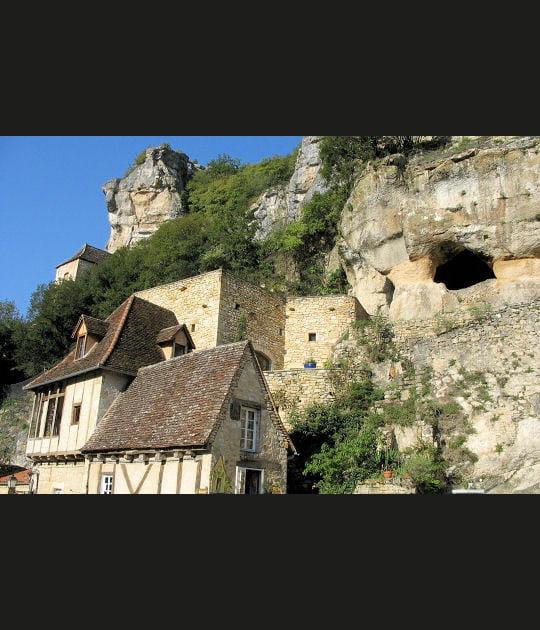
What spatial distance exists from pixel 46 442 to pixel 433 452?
9929mm

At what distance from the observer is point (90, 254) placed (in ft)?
146

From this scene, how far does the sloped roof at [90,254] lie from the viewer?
43938mm

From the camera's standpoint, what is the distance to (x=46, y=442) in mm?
15609

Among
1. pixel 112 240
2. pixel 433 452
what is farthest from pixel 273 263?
pixel 112 240

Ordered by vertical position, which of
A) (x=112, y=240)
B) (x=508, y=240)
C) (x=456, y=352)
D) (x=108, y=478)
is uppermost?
(x=112, y=240)

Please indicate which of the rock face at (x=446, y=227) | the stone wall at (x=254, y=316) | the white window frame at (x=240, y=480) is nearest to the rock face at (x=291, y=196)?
the stone wall at (x=254, y=316)

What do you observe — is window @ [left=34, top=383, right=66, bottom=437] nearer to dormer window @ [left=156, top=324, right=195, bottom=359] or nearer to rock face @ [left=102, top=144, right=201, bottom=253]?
dormer window @ [left=156, top=324, right=195, bottom=359]

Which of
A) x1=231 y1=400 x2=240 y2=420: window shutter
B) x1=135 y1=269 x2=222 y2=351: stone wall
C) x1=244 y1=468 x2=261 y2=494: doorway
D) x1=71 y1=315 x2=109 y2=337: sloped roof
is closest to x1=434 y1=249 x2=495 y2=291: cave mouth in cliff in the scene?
x1=135 y1=269 x2=222 y2=351: stone wall

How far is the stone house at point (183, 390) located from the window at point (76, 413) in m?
0.05

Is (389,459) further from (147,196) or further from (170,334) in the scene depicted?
(147,196)

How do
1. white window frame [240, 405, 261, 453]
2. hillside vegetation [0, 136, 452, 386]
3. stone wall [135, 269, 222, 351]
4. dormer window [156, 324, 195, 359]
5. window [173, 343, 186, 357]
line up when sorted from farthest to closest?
hillside vegetation [0, 136, 452, 386] → stone wall [135, 269, 222, 351] → window [173, 343, 186, 357] → dormer window [156, 324, 195, 359] → white window frame [240, 405, 261, 453]

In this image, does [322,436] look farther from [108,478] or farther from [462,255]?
[462,255]

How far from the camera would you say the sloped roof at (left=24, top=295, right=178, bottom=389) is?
1509cm

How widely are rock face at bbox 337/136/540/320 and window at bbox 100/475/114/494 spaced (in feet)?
35.0
